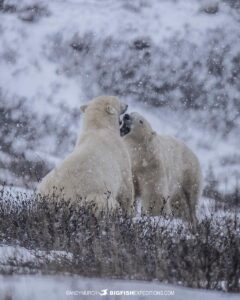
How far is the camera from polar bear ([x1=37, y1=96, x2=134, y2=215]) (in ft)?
22.7

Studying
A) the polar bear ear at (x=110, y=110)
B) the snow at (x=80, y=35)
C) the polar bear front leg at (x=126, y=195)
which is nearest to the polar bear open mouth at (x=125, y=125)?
the polar bear ear at (x=110, y=110)

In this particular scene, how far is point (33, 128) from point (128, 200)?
39.2 feet

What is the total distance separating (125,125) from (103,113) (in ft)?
3.11

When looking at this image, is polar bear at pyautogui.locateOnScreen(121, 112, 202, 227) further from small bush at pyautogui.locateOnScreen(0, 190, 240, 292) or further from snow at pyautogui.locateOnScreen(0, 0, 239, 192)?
snow at pyautogui.locateOnScreen(0, 0, 239, 192)

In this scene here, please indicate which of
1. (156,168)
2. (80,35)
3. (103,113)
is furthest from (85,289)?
(80,35)

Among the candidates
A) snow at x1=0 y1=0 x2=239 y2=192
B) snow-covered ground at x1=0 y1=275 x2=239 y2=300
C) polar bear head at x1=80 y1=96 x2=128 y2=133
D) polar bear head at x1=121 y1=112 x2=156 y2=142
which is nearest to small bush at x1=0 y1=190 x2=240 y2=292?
snow-covered ground at x1=0 y1=275 x2=239 y2=300

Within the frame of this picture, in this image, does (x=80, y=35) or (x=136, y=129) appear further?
(x=80, y=35)

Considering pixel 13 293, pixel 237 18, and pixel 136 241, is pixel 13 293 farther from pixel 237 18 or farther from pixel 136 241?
pixel 237 18

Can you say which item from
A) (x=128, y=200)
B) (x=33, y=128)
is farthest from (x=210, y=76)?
(x=128, y=200)

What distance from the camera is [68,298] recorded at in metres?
4.24

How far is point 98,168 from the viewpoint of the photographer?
7.18 metres

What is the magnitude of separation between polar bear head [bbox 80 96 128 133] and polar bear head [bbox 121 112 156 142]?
19.6 inches

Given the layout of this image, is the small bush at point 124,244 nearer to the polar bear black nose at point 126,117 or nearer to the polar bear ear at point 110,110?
the polar bear ear at point 110,110

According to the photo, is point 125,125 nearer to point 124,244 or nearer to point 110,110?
point 110,110
